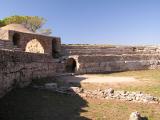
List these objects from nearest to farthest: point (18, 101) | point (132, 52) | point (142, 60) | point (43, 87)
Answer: point (18, 101), point (43, 87), point (142, 60), point (132, 52)

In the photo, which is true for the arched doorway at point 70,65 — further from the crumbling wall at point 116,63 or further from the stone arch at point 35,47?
the stone arch at point 35,47

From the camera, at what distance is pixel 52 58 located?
27828mm

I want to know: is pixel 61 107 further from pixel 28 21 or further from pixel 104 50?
pixel 28 21

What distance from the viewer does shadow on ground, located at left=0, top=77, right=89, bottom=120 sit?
1303 cm

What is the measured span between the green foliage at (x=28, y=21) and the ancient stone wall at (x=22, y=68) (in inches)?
1168

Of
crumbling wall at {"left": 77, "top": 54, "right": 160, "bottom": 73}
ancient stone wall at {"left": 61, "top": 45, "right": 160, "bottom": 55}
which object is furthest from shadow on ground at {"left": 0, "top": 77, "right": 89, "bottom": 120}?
ancient stone wall at {"left": 61, "top": 45, "right": 160, "bottom": 55}

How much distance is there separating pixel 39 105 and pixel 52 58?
13.0 m

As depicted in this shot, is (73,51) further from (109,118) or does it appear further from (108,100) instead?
(109,118)

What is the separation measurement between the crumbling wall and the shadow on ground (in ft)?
39.3

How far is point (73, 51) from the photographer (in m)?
33.7

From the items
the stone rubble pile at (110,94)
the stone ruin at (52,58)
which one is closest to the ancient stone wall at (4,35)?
the stone ruin at (52,58)

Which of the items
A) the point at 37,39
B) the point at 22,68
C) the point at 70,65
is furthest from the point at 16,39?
the point at 22,68

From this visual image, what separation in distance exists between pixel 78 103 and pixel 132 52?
23158mm

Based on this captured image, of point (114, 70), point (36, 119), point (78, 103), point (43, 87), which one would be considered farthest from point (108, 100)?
point (114, 70)
